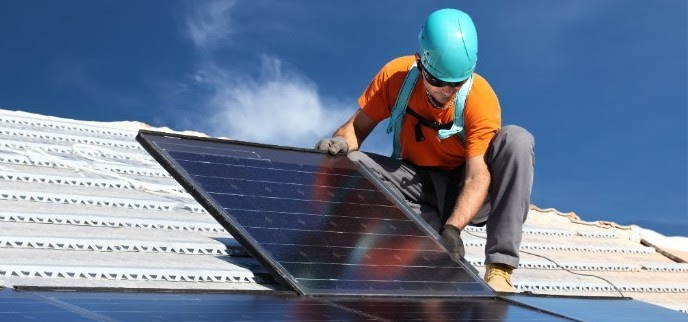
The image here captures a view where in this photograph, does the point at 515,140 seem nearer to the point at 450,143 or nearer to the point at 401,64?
the point at 450,143

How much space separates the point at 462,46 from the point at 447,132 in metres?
0.54

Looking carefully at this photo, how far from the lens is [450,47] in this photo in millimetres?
4559

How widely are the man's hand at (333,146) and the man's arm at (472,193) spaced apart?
2.27 feet

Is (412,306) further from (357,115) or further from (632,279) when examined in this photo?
(632,279)

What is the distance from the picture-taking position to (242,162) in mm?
4609

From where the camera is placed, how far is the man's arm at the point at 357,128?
5254 mm

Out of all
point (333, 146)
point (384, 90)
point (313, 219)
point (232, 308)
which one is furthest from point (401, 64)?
point (232, 308)

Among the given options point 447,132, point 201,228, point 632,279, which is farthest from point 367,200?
point 632,279

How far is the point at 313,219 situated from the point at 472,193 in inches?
37.6

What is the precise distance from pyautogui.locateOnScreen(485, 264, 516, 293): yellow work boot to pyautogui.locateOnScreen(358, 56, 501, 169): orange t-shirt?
1.97ft

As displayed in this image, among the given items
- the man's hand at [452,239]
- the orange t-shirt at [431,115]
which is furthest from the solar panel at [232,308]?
the orange t-shirt at [431,115]

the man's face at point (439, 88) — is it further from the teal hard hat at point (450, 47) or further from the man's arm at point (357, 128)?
the man's arm at point (357, 128)

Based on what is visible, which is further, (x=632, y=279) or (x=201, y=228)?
(x=632, y=279)

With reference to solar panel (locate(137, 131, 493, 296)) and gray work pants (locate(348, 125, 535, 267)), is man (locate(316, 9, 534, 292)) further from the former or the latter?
solar panel (locate(137, 131, 493, 296))
